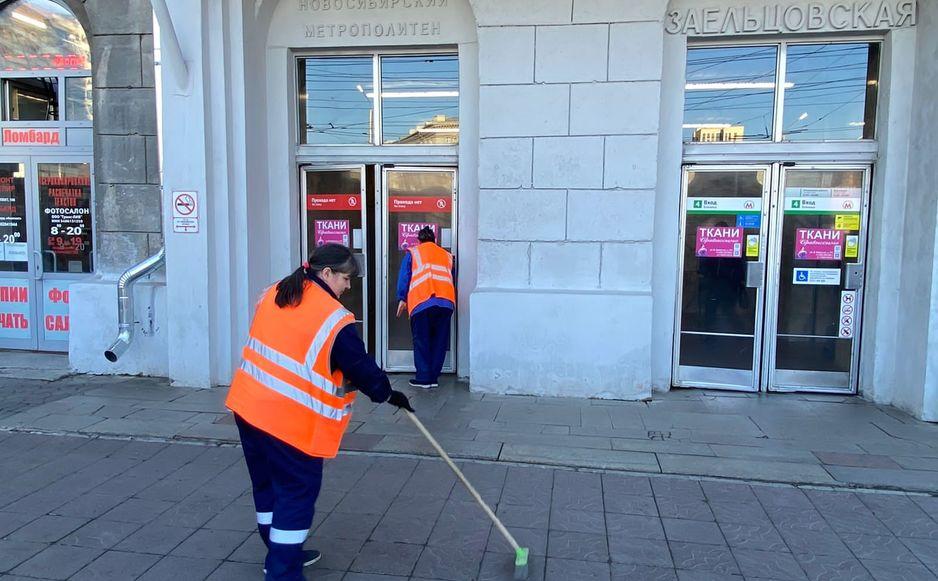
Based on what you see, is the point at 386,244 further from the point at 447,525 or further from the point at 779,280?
the point at 779,280

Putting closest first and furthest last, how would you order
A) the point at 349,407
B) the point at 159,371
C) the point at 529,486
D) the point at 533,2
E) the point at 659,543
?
the point at 349,407 < the point at 659,543 < the point at 529,486 < the point at 533,2 < the point at 159,371

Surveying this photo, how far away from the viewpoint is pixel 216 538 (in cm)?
348

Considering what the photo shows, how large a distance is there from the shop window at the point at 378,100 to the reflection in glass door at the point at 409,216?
41 cm

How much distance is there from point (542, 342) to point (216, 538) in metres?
3.62

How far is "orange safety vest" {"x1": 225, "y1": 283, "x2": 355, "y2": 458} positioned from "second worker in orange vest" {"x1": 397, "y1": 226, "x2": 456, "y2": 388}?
358cm

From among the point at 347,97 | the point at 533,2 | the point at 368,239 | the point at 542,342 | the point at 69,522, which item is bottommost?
the point at 69,522

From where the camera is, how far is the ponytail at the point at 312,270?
9.11ft

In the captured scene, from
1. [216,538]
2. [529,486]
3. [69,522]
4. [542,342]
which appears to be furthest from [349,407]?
[542,342]

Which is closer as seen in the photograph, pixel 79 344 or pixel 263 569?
pixel 263 569

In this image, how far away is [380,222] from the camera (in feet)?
23.7

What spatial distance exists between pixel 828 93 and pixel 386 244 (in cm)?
503

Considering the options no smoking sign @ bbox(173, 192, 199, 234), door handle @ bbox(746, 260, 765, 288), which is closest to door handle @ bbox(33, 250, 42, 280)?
no smoking sign @ bbox(173, 192, 199, 234)

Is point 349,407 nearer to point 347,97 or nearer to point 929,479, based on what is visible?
point 929,479

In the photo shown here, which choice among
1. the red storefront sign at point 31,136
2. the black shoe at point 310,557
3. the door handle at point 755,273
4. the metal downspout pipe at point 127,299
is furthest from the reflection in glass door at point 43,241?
the door handle at point 755,273
